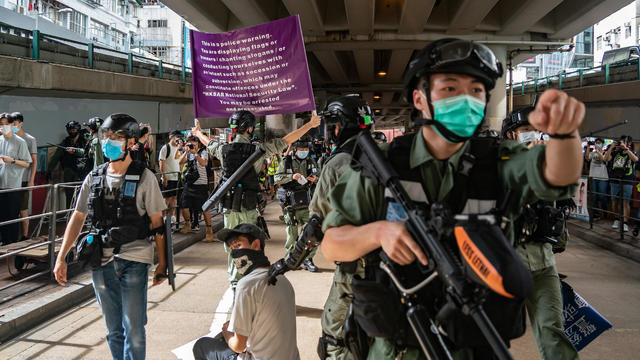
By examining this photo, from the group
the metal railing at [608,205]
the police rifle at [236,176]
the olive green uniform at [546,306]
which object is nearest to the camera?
the olive green uniform at [546,306]

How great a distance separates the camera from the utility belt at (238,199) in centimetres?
527

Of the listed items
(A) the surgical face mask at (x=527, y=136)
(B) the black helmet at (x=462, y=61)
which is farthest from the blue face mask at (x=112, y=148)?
(A) the surgical face mask at (x=527, y=136)

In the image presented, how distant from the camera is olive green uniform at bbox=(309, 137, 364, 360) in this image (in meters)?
2.86

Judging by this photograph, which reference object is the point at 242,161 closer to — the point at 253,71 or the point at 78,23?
the point at 253,71

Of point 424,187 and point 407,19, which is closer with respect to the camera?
point 424,187

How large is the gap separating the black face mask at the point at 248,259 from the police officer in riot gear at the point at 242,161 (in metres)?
1.95

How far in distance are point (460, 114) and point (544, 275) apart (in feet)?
6.78

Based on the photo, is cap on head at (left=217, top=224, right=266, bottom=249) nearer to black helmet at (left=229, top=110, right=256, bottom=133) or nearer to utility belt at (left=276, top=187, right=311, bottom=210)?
black helmet at (left=229, top=110, right=256, bottom=133)

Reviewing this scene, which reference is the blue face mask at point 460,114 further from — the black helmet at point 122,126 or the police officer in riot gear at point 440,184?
the black helmet at point 122,126

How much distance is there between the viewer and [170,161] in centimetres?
987

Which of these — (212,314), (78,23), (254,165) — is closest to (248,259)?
(212,314)

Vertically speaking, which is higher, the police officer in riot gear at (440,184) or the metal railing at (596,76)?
the metal railing at (596,76)

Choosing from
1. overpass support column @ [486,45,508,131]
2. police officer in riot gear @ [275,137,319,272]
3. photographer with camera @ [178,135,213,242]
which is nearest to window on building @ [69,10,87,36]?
photographer with camera @ [178,135,213,242]

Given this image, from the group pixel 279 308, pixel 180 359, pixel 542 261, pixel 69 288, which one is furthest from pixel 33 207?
pixel 542 261
